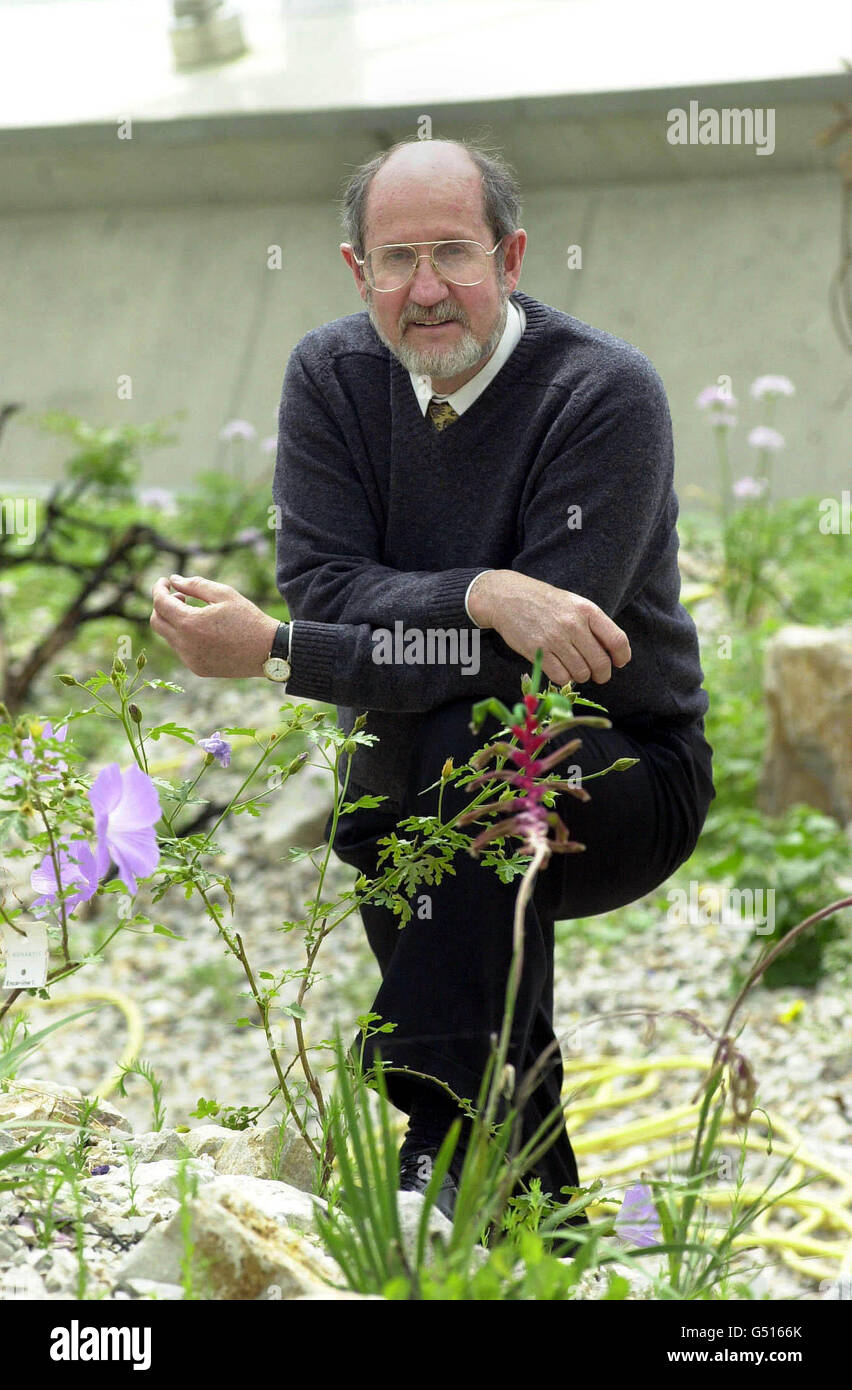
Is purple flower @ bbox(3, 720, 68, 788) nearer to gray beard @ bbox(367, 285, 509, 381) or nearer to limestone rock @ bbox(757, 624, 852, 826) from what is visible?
gray beard @ bbox(367, 285, 509, 381)

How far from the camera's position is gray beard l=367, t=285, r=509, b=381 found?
188cm

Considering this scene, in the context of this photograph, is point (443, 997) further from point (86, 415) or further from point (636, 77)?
point (86, 415)

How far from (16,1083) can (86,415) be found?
5.91 m

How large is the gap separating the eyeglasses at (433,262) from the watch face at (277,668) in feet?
1.66

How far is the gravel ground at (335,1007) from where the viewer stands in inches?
122

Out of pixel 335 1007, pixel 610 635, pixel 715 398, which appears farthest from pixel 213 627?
pixel 715 398

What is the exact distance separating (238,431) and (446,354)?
4.08 meters

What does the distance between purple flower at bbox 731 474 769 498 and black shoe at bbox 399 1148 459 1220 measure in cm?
393

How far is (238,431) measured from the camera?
5.84m

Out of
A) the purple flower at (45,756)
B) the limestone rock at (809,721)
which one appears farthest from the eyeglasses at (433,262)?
the limestone rock at (809,721)

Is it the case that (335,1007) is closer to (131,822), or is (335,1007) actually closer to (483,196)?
(483,196)

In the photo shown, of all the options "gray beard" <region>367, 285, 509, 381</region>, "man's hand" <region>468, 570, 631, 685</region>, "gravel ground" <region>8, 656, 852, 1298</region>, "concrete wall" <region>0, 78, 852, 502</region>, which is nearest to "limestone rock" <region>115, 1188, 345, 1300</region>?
"man's hand" <region>468, 570, 631, 685</region>
